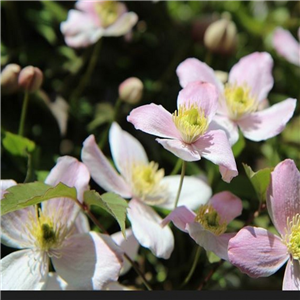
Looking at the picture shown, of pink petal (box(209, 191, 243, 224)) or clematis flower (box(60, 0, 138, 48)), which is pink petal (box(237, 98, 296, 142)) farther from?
clematis flower (box(60, 0, 138, 48))

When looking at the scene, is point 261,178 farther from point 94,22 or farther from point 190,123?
point 94,22

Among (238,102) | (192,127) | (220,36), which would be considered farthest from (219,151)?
(220,36)

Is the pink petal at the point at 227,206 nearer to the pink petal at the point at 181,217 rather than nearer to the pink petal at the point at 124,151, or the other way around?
the pink petal at the point at 181,217

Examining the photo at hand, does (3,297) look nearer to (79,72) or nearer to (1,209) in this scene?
(1,209)

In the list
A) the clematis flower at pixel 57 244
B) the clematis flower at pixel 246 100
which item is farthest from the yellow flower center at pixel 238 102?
the clematis flower at pixel 57 244

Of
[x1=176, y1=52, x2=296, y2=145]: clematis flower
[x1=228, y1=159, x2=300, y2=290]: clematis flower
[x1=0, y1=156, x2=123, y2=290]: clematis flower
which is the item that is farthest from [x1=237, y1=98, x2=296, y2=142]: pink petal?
[x1=0, y1=156, x2=123, y2=290]: clematis flower

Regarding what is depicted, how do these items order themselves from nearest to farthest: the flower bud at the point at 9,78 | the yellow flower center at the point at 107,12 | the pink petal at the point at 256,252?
the pink petal at the point at 256,252 → the flower bud at the point at 9,78 → the yellow flower center at the point at 107,12

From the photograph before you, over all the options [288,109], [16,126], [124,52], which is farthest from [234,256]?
[124,52]
